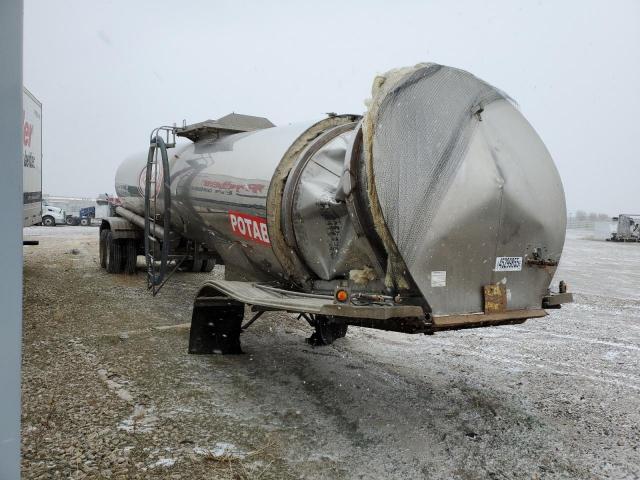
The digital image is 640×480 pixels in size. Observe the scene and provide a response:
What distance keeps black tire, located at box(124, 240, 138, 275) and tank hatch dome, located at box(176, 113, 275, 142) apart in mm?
4524

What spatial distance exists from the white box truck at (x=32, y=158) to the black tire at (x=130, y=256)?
1803 mm

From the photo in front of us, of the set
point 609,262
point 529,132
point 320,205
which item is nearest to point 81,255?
point 320,205

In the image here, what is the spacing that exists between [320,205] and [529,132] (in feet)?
5.78

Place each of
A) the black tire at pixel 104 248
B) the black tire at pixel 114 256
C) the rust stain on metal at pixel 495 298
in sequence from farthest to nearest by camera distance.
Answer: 1. the black tire at pixel 104 248
2. the black tire at pixel 114 256
3. the rust stain on metal at pixel 495 298

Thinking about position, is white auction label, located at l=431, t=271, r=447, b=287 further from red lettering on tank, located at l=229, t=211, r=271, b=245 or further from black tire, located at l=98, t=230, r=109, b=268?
black tire, located at l=98, t=230, r=109, b=268

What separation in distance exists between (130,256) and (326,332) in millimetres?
6261

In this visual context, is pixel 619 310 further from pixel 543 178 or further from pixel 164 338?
pixel 164 338

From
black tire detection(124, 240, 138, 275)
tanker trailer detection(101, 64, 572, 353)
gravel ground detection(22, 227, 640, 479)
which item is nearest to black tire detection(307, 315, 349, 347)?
gravel ground detection(22, 227, 640, 479)

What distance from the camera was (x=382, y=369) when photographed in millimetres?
5605

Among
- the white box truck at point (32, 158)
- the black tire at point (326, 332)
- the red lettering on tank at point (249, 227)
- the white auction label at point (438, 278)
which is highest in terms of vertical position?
the white box truck at point (32, 158)

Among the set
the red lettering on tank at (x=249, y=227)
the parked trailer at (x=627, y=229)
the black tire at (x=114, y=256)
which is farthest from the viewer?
the parked trailer at (x=627, y=229)

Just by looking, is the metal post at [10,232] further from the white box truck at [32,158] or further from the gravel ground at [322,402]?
the white box truck at [32,158]

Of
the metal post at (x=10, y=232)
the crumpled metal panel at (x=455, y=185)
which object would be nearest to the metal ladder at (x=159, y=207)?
the crumpled metal panel at (x=455, y=185)

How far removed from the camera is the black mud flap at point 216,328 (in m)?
5.70
